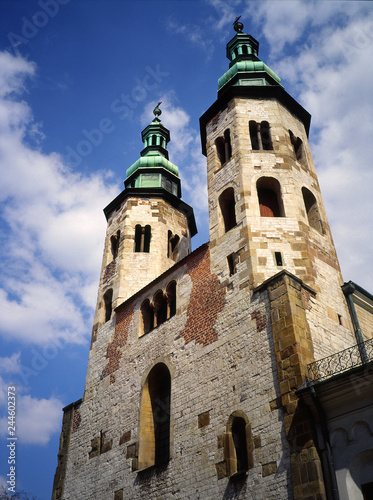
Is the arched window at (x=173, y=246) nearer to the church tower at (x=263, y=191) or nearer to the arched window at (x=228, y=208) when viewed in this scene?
the church tower at (x=263, y=191)

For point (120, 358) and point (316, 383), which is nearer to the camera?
point (316, 383)

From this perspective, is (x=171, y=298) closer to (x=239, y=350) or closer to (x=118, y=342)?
(x=118, y=342)

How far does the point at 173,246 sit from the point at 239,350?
512 inches

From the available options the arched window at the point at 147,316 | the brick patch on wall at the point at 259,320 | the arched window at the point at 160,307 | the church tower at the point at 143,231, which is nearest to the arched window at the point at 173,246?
the church tower at the point at 143,231

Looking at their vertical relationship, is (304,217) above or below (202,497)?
above

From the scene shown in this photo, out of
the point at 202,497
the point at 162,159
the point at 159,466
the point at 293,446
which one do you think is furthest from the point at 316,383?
the point at 162,159

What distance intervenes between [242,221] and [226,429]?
7.13 meters

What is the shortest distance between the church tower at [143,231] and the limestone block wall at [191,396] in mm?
2436

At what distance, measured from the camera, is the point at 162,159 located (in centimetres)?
3042

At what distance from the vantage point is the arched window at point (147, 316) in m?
19.9

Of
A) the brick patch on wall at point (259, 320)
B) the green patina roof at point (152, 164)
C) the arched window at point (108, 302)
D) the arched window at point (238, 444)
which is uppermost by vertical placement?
the green patina roof at point (152, 164)

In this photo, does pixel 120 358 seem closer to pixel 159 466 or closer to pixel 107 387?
pixel 107 387

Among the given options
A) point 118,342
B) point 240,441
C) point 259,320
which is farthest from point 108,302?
point 240,441

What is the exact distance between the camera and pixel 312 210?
1934 centimetres
